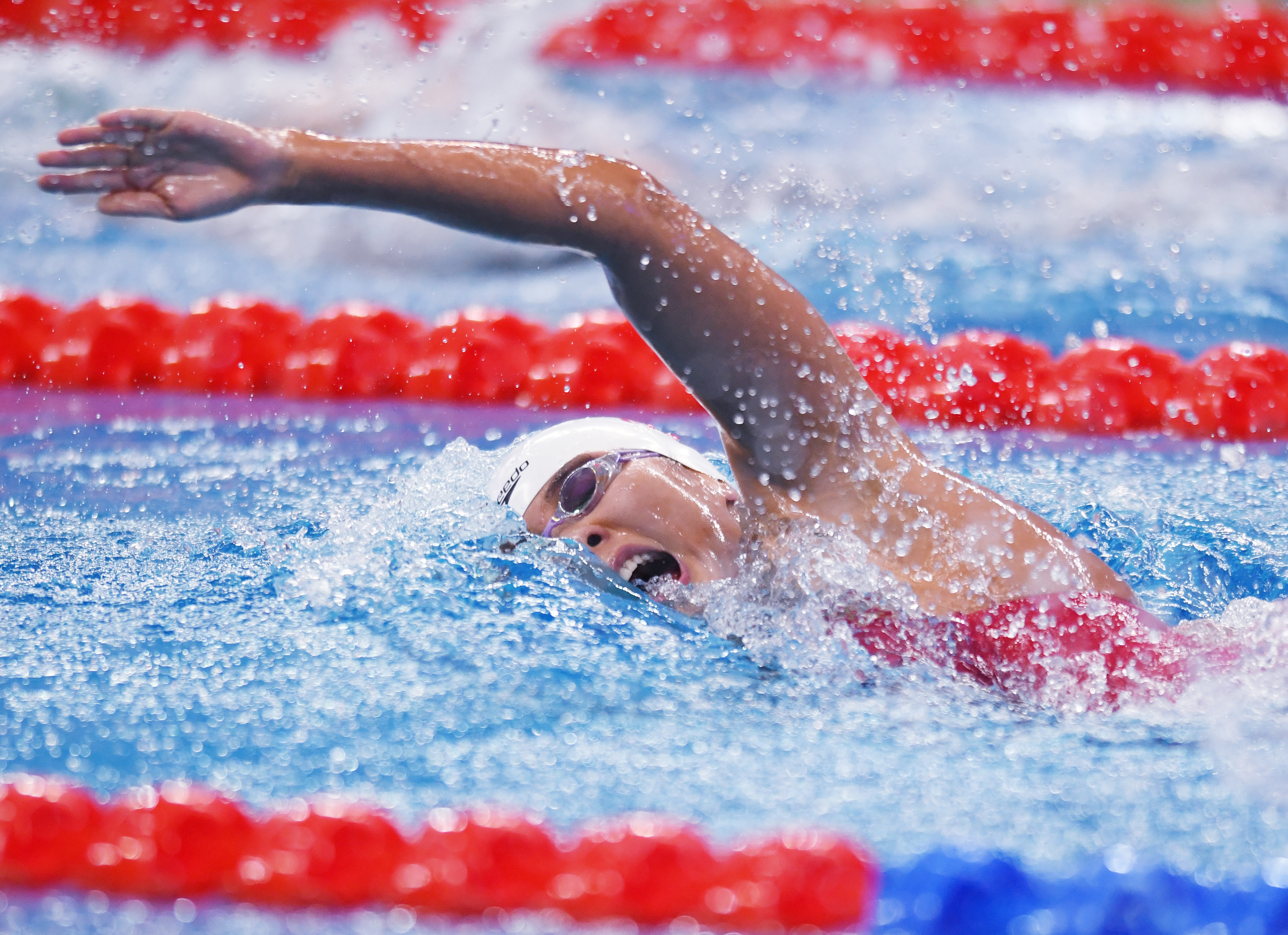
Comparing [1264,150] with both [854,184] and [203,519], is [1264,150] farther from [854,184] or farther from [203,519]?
[203,519]

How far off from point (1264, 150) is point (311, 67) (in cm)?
384

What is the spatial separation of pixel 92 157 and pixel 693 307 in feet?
2.17

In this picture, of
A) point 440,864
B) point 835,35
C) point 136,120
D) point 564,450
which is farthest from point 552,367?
point 835,35

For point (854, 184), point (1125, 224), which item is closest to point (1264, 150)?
point (1125, 224)

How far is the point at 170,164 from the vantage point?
1.31 m

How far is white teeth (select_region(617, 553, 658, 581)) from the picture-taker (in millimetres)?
1841

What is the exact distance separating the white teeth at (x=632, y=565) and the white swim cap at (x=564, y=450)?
183 mm

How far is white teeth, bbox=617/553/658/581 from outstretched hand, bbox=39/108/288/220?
29.7 inches

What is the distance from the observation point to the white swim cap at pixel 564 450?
1975mm

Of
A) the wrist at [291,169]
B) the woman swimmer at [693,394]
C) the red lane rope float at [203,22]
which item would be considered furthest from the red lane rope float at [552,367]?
the red lane rope float at [203,22]

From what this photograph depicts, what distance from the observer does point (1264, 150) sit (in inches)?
198

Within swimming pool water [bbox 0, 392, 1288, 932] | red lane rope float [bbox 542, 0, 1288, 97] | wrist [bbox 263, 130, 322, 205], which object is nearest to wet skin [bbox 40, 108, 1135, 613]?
wrist [bbox 263, 130, 322, 205]

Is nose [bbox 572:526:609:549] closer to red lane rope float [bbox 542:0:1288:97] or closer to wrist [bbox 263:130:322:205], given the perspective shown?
wrist [bbox 263:130:322:205]

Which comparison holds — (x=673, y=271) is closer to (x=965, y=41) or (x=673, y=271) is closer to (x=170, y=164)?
(x=170, y=164)
